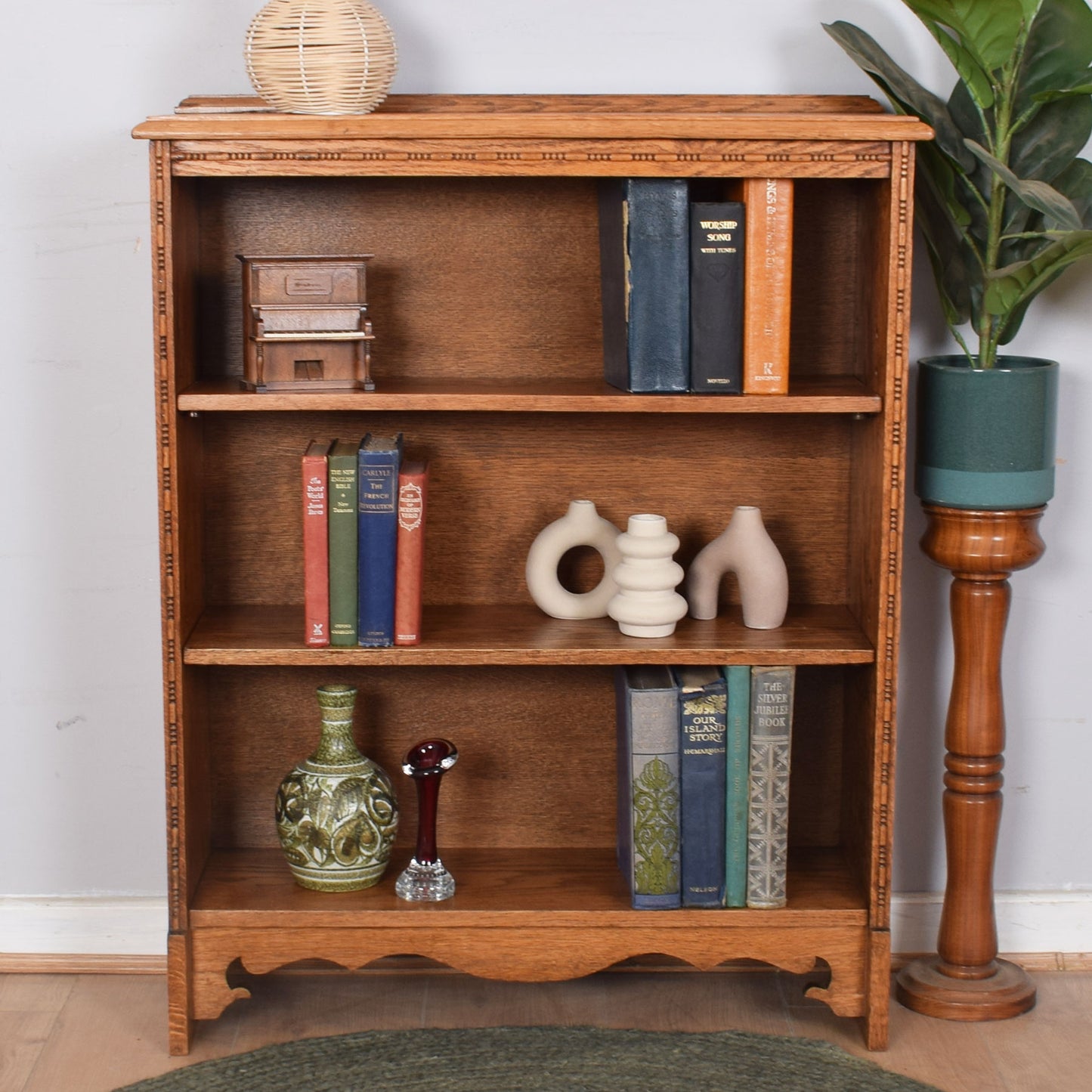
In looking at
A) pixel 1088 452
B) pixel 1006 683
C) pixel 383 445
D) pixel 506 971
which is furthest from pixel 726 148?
pixel 506 971

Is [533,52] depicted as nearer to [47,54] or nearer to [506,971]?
[47,54]

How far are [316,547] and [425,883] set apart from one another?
1.74ft

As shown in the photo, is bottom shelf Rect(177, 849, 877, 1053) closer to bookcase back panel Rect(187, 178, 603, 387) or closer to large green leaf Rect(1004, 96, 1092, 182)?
bookcase back panel Rect(187, 178, 603, 387)

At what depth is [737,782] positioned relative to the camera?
7.07ft

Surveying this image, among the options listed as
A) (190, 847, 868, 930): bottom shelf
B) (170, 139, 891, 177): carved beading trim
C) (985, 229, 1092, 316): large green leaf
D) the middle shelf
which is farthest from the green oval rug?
(170, 139, 891, 177): carved beading trim

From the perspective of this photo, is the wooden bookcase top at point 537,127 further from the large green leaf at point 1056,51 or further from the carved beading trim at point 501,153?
the large green leaf at point 1056,51

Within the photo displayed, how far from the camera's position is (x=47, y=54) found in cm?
221

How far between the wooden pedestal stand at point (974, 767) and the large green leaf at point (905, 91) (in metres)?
0.50

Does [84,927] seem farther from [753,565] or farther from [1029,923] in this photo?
[1029,923]

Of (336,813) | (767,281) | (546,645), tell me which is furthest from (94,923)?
(767,281)

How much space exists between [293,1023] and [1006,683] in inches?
49.0

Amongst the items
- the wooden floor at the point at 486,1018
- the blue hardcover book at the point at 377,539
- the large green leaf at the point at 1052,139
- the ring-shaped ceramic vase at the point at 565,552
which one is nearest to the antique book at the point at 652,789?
the ring-shaped ceramic vase at the point at 565,552

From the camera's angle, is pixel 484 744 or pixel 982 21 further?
pixel 484 744

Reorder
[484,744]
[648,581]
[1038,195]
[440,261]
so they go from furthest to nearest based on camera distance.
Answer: [484,744] → [440,261] → [648,581] → [1038,195]
